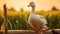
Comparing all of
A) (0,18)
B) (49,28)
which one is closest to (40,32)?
(49,28)

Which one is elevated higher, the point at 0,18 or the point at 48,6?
the point at 48,6

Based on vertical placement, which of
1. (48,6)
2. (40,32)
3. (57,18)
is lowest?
(40,32)

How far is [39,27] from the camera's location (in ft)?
3.98

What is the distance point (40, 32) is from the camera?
123cm

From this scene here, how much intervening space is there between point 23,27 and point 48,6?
333 millimetres

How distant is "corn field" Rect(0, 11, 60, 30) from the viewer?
1353 mm

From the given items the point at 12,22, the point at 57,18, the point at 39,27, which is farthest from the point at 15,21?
the point at 57,18

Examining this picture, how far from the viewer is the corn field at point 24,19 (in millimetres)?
1353

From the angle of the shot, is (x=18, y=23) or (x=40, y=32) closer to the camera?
(x=40, y=32)

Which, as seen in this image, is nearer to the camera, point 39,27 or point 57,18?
point 39,27

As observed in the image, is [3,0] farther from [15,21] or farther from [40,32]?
[40,32]

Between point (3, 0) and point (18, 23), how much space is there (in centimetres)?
27

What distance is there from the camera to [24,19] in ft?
4.48

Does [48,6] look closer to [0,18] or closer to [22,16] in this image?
[22,16]
